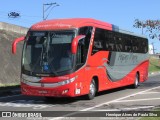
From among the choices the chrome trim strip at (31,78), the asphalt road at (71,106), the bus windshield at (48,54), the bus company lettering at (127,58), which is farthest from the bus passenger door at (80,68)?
the bus company lettering at (127,58)

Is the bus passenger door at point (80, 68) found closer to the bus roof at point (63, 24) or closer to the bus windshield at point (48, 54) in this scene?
the bus windshield at point (48, 54)

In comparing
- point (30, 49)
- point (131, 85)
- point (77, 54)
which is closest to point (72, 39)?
point (77, 54)

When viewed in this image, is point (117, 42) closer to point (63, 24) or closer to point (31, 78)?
point (63, 24)

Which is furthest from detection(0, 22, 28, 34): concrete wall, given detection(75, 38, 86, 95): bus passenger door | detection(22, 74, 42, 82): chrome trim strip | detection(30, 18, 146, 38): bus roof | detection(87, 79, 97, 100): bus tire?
detection(75, 38, 86, 95): bus passenger door

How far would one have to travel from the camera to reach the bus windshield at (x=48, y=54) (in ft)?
49.7

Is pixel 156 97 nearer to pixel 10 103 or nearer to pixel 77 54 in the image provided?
pixel 77 54

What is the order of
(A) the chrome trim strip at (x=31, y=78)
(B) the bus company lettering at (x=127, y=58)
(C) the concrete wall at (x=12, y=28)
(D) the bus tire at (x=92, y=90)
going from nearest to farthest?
1. (A) the chrome trim strip at (x=31, y=78)
2. (D) the bus tire at (x=92, y=90)
3. (B) the bus company lettering at (x=127, y=58)
4. (C) the concrete wall at (x=12, y=28)

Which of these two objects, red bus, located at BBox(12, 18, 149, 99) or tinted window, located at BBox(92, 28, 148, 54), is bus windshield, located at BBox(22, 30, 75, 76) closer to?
red bus, located at BBox(12, 18, 149, 99)

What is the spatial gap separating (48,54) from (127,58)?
304 inches

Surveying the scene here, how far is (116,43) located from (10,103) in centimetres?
681

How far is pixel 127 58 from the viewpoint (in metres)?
22.1

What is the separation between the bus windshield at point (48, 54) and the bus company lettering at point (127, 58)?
19.6 ft

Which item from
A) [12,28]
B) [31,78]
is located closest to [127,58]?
[31,78]

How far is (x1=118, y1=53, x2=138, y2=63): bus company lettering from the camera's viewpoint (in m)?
21.0
